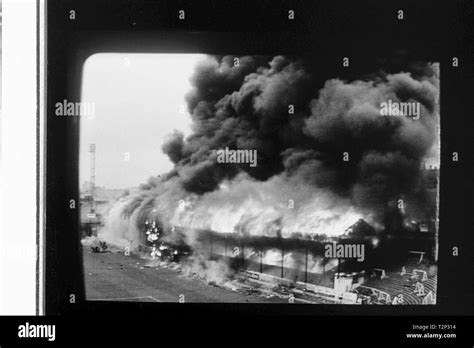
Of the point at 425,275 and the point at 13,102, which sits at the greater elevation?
the point at 13,102

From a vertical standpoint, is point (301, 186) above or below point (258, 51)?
below

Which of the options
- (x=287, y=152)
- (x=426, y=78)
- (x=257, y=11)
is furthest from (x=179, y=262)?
(x=426, y=78)

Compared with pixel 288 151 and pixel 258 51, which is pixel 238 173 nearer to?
A: pixel 288 151

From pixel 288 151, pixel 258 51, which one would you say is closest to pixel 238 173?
pixel 288 151

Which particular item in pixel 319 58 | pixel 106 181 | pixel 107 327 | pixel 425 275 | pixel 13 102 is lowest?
pixel 107 327

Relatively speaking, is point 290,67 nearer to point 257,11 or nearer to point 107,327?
point 257,11
